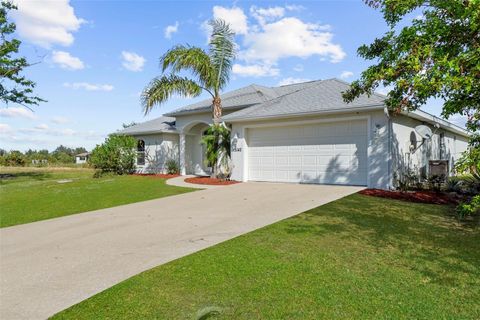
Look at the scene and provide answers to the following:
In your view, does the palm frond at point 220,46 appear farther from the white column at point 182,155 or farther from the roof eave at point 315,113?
the white column at point 182,155

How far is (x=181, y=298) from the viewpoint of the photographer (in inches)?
137

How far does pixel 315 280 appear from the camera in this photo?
3844mm

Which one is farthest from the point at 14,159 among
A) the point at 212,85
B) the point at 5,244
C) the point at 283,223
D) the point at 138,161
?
the point at 283,223

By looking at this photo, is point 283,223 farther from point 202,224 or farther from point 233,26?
point 233,26

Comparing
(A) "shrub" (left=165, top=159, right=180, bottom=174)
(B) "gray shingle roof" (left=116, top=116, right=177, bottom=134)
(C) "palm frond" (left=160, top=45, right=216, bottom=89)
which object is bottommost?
(A) "shrub" (left=165, top=159, right=180, bottom=174)

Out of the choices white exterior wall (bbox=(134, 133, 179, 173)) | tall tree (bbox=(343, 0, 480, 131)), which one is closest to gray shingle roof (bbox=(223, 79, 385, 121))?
tall tree (bbox=(343, 0, 480, 131))

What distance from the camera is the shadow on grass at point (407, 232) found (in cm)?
440

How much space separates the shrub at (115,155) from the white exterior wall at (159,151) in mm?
920

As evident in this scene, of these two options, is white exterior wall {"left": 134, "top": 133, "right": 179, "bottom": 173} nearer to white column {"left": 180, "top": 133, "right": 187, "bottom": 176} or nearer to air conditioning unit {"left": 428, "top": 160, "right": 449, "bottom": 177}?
white column {"left": 180, "top": 133, "right": 187, "bottom": 176}

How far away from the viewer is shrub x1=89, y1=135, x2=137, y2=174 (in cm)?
2028

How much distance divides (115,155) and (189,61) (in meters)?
9.13

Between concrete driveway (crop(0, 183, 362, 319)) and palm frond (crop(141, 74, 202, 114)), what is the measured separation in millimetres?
6893

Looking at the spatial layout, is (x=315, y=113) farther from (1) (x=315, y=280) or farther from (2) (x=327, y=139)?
(1) (x=315, y=280)

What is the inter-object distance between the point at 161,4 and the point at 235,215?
9.63 metres
